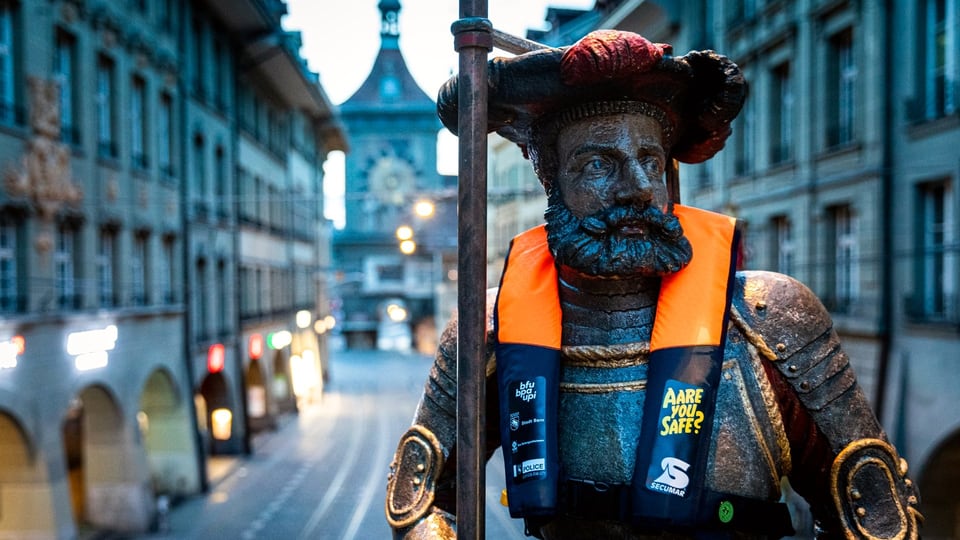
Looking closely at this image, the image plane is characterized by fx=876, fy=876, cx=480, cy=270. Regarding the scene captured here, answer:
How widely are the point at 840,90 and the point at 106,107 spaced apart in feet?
43.7

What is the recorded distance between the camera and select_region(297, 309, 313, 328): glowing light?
3600 cm

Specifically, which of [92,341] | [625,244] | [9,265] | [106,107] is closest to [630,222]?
[625,244]

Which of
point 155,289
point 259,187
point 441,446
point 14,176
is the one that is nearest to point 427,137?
point 259,187

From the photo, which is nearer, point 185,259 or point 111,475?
point 111,475

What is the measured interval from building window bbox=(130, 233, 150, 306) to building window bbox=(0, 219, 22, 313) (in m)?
4.40

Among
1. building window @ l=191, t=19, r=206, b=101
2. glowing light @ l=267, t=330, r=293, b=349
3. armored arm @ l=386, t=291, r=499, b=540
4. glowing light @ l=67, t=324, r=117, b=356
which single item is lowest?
glowing light @ l=267, t=330, r=293, b=349

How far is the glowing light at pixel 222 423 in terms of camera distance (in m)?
24.3

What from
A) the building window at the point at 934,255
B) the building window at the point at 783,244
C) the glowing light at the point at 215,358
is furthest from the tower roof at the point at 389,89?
the building window at the point at 934,255

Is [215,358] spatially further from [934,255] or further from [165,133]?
[934,255]

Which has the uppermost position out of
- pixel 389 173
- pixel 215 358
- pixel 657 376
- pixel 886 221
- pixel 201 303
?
pixel 389 173

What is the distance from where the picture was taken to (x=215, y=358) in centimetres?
2288

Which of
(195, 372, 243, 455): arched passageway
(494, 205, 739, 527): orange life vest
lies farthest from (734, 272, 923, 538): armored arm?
(195, 372, 243, 455): arched passageway

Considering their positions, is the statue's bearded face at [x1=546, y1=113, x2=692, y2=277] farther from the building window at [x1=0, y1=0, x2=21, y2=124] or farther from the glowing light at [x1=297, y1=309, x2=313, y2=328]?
the glowing light at [x1=297, y1=309, x2=313, y2=328]

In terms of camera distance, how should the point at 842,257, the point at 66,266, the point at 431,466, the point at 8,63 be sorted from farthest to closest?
1. the point at 66,266
2. the point at 842,257
3. the point at 8,63
4. the point at 431,466
